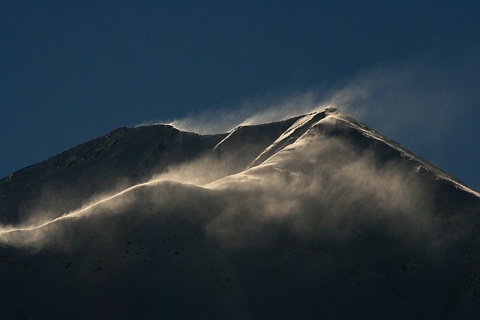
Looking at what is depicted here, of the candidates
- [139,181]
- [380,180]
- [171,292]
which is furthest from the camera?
[139,181]

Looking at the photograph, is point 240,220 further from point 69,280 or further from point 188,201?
point 69,280

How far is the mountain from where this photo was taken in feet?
295

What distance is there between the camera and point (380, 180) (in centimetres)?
11519

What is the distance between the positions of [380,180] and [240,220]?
21096 mm

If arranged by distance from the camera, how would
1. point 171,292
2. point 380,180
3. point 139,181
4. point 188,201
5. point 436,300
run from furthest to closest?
point 139,181 < point 380,180 < point 188,201 < point 436,300 < point 171,292

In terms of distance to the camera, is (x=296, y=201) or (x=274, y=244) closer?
(x=274, y=244)

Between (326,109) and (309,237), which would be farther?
(326,109)

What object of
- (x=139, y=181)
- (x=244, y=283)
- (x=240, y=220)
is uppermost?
(x=139, y=181)

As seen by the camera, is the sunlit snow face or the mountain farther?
the sunlit snow face

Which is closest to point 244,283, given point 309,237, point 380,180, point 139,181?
point 309,237

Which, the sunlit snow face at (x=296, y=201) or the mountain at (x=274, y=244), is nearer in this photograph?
the mountain at (x=274, y=244)

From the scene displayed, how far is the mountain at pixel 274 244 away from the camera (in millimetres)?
90062

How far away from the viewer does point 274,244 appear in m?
102

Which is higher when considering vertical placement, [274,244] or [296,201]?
[296,201]
